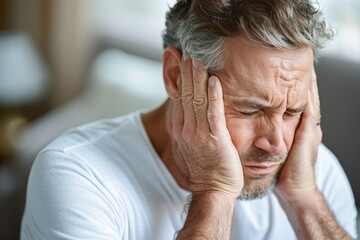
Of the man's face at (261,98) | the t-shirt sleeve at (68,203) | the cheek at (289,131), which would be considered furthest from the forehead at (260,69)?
the t-shirt sleeve at (68,203)

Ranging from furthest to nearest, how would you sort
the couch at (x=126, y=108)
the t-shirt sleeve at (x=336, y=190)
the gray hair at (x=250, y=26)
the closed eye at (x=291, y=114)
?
the couch at (x=126, y=108)
the t-shirt sleeve at (x=336, y=190)
the closed eye at (x=291, y=114)
the gray hair at (x=250, y=26)

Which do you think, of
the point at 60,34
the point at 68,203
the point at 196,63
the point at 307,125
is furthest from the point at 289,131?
the point at 60,34

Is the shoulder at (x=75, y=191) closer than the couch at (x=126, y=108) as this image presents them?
Yes

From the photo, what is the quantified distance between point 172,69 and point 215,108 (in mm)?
177

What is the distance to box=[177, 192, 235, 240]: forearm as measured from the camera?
1527 mm

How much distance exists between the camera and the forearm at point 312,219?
1.72 m

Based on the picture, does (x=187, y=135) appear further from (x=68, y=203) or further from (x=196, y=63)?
(x=68, y=203)

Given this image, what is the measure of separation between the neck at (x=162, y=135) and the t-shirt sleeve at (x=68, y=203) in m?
0.19

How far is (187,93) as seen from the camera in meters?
1.60

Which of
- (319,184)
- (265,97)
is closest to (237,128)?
(265,97)

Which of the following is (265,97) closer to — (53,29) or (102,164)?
(102,164)

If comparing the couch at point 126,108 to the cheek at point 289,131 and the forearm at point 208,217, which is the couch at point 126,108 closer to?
the cheek at point 289,131

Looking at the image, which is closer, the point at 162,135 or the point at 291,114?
the point at 291,114

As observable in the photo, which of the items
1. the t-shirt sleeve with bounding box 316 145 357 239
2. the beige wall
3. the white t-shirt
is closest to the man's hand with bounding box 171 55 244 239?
the white t-shirt
